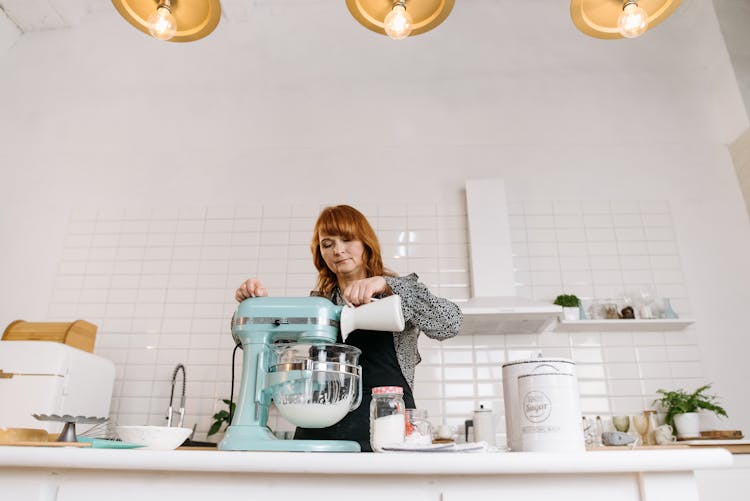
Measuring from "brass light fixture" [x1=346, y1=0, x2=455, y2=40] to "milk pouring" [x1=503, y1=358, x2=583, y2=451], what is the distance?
98 centimetres

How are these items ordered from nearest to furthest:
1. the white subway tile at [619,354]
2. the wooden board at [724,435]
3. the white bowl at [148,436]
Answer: the white bowl at [148,436], the wooden board at [724,435], the white subway tile at [619,354]

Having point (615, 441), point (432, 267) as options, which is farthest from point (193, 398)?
point (615, 441)

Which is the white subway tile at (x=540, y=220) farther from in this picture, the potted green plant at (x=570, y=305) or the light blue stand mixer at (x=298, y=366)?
the light blue stand mixer at (x=298, y=366)

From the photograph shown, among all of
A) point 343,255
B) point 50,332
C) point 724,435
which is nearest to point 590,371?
point 724,435

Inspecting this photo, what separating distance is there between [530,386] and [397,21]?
103cm

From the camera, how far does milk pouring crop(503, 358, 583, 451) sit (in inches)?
32.4

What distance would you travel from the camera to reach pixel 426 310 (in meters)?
1.33

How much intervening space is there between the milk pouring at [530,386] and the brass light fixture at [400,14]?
98cm

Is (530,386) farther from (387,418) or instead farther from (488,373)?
(488,373)

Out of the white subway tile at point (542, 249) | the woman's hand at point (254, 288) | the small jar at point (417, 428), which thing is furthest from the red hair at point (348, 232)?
the white subway tile at point (542, 249)

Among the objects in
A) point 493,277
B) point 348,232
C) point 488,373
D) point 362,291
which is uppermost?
point 493,277

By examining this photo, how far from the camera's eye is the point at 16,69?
3.79m

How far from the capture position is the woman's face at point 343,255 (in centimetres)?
174

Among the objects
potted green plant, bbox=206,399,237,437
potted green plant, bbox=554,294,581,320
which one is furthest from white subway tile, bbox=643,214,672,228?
potted green plant, bbox=206,399,237,437
